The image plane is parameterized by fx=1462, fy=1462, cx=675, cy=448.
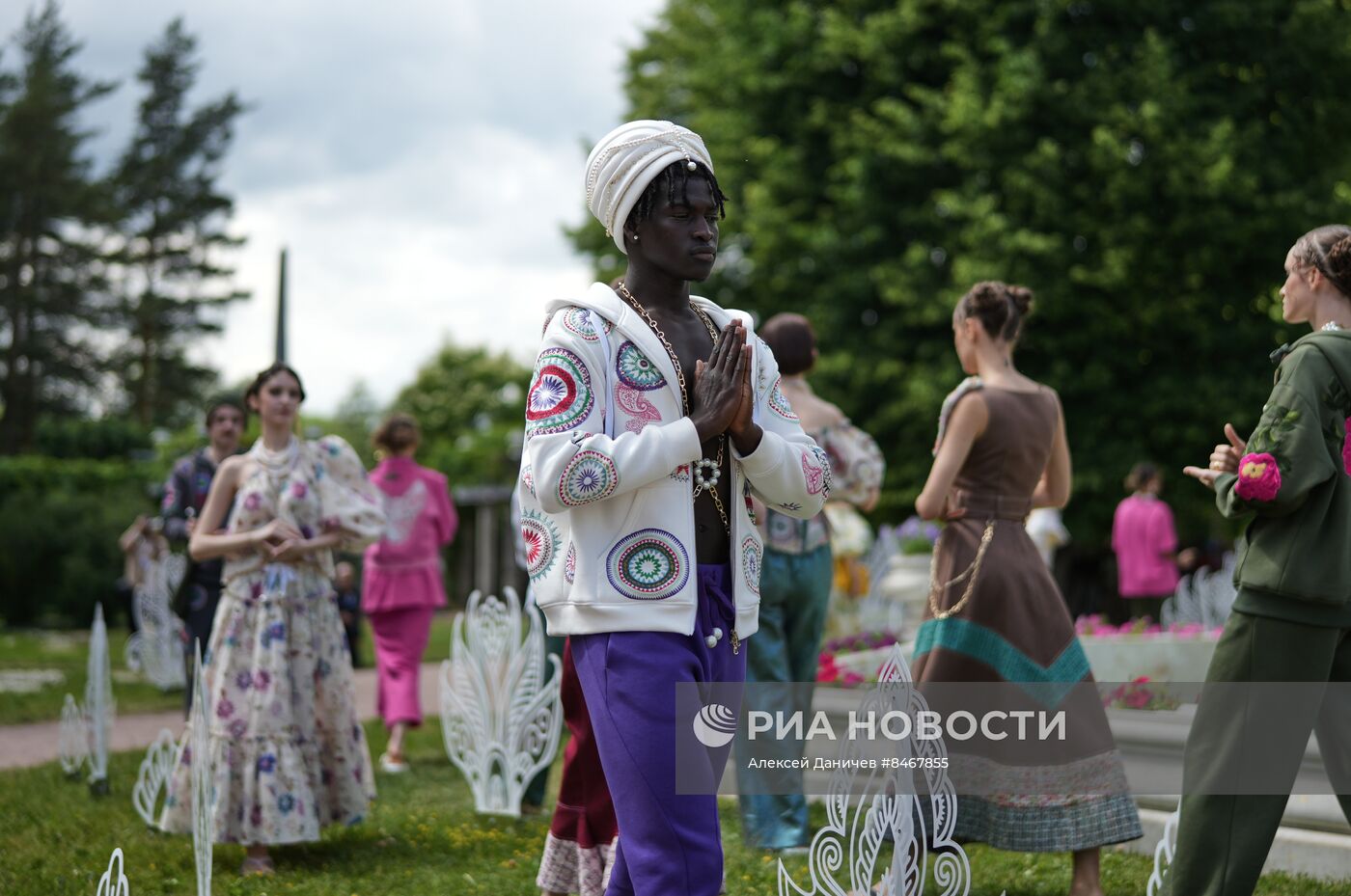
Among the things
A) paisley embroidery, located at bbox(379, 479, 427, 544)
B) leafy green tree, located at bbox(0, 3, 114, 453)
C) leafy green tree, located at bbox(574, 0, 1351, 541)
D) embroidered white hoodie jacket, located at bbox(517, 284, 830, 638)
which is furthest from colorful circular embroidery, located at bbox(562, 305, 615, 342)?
leafy green tree, located at bbox(0, 3, 114, 453)

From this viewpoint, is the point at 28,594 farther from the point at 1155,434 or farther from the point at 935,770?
the point at 935,770

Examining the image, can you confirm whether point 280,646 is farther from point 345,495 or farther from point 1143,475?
point 1143,475

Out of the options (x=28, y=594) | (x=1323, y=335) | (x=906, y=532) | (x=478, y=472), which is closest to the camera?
(x=1323, y=335)

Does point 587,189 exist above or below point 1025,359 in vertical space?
below

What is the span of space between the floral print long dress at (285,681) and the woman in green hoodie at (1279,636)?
3543mm

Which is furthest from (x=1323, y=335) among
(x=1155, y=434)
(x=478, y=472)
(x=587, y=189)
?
(x=478, y=472)

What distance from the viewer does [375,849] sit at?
640 centimetres

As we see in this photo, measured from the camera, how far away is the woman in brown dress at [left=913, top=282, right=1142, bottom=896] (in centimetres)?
495

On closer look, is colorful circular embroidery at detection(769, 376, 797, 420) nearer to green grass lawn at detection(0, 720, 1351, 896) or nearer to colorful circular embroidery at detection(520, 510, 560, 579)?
colorful circular embroidery at detection(520, 510, 560, 579)

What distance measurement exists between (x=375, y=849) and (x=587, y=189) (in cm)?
390

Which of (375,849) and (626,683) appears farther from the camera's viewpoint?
(375,849)

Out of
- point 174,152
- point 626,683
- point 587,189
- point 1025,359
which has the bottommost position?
point 626,683

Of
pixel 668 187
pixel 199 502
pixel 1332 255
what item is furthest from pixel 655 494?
pixel 199 502

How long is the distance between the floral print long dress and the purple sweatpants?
10.2 ft
